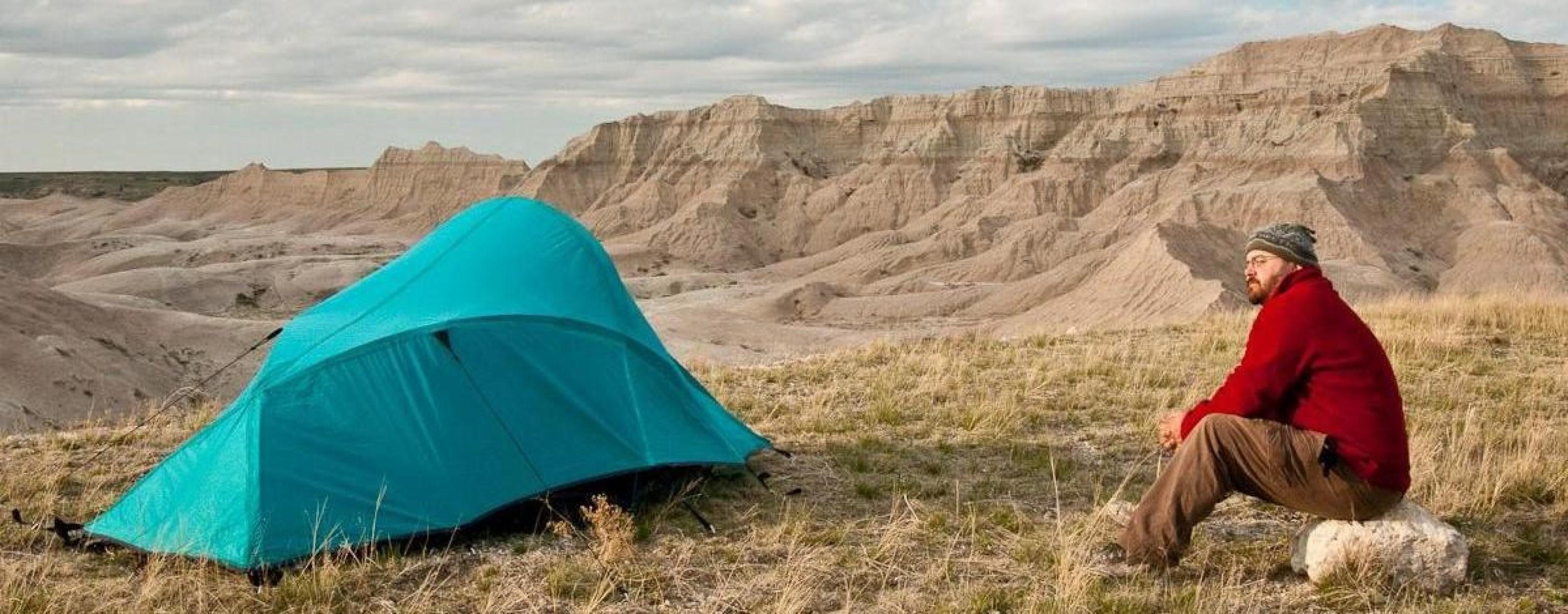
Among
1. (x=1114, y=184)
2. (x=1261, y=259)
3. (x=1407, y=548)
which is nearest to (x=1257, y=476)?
(x=1407, y=548)

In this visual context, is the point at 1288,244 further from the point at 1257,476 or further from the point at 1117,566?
the point at 1117,566

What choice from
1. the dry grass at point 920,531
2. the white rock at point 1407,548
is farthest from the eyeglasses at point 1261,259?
the dry grass at point 920,531

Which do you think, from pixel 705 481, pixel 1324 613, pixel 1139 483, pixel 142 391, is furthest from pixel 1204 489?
pixel 142 391

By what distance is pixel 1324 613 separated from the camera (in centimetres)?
503

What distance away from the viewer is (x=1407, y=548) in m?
5.15

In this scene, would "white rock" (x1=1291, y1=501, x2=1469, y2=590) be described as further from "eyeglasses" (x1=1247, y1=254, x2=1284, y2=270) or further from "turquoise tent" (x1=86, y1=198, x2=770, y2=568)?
"turquoise tent" (x1=86, y1=198, x2=770, y2=568)

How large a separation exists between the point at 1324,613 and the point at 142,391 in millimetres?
21713

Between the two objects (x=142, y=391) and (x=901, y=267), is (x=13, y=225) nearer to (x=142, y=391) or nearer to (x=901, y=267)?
(x=901, y=267)

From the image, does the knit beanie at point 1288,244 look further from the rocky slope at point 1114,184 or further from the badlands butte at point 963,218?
the rocky slope at point 1114,184

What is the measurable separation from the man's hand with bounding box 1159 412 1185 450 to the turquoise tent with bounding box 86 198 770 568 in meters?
2.50

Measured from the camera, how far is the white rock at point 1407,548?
5137 mm

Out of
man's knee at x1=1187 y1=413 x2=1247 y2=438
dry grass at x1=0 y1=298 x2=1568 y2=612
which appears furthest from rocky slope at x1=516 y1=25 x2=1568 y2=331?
man's knee at x1=1187 y1=413 x2=1247 y2=438

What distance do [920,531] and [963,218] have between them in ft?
177

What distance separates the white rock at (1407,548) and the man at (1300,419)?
0.07 meters
